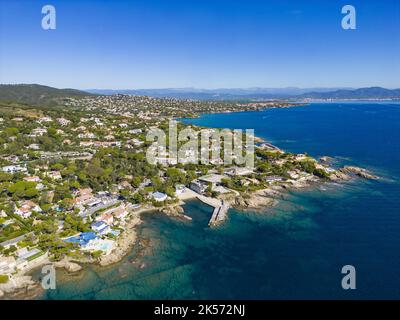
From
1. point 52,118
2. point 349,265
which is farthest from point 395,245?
point 52,118

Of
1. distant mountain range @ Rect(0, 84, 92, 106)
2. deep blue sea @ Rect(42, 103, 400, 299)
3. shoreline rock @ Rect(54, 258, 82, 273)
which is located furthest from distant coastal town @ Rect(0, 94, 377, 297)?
distant mountain range @ Rect(0, 84, 92, 106)

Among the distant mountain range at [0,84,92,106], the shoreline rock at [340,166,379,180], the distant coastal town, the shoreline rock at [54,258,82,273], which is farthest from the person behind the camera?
the distant mountain range at [0,84,92,106]

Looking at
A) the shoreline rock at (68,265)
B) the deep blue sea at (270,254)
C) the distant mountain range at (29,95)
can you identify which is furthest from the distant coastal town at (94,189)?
the distant mountain range at (29,95)

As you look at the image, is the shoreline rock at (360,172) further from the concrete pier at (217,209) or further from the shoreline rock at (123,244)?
the shoreline rock at (123,244)

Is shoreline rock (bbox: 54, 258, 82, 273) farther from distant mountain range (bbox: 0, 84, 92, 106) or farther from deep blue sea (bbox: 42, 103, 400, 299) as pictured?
distant mountain range (bbox: 0, 84, 92, 106)
